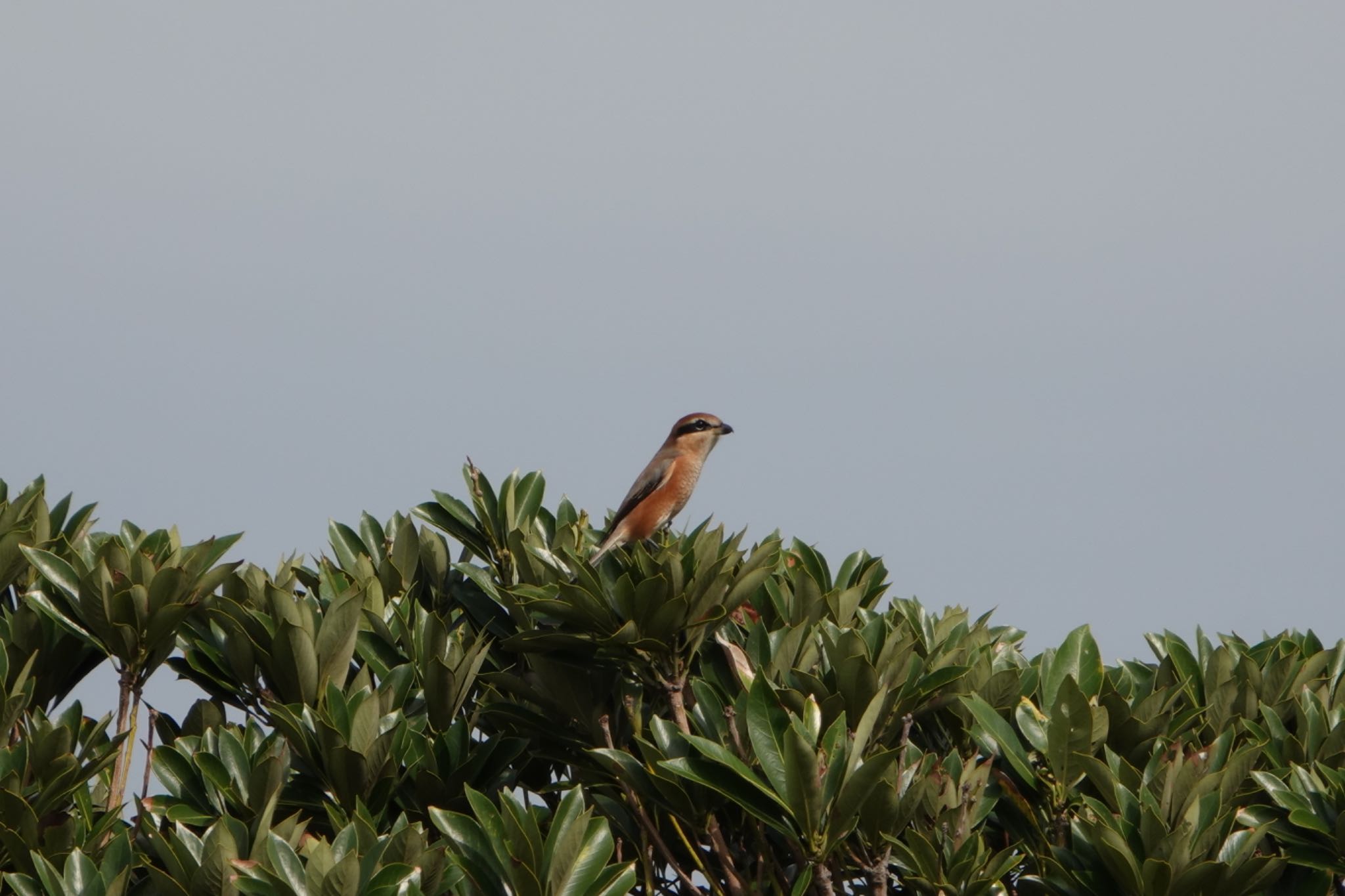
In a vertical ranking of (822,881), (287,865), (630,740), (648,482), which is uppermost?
(648,482)

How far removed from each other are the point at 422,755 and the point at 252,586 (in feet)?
3.71

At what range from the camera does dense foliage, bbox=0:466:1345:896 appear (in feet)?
12.7

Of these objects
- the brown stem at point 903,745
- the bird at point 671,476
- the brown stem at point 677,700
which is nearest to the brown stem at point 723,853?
the brown stem at point 677,700

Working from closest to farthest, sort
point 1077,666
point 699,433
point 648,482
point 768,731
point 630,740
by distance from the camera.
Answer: point 768,731 < point 1077,666 < point 630,740 < point 648,482 < point 699,433

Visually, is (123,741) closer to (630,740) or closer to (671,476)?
(630,740)

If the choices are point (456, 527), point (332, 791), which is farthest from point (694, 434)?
point (332, 791)

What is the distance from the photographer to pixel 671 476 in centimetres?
962

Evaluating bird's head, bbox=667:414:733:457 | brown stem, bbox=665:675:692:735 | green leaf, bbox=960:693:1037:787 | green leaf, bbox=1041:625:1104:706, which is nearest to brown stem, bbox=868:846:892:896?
green leaf, bbox=960:693:1037:787

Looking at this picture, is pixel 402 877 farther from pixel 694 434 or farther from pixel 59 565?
pixel 694 434

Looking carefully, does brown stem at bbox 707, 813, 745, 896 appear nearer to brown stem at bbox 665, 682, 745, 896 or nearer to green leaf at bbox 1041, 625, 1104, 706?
brown stem at bbox 665, 682, 745, 896

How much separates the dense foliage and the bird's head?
436 centimetres

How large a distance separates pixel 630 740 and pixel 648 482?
456 centimetres

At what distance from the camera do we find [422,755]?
175 inches

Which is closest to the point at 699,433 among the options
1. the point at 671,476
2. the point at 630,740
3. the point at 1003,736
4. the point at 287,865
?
the point at 671,476
